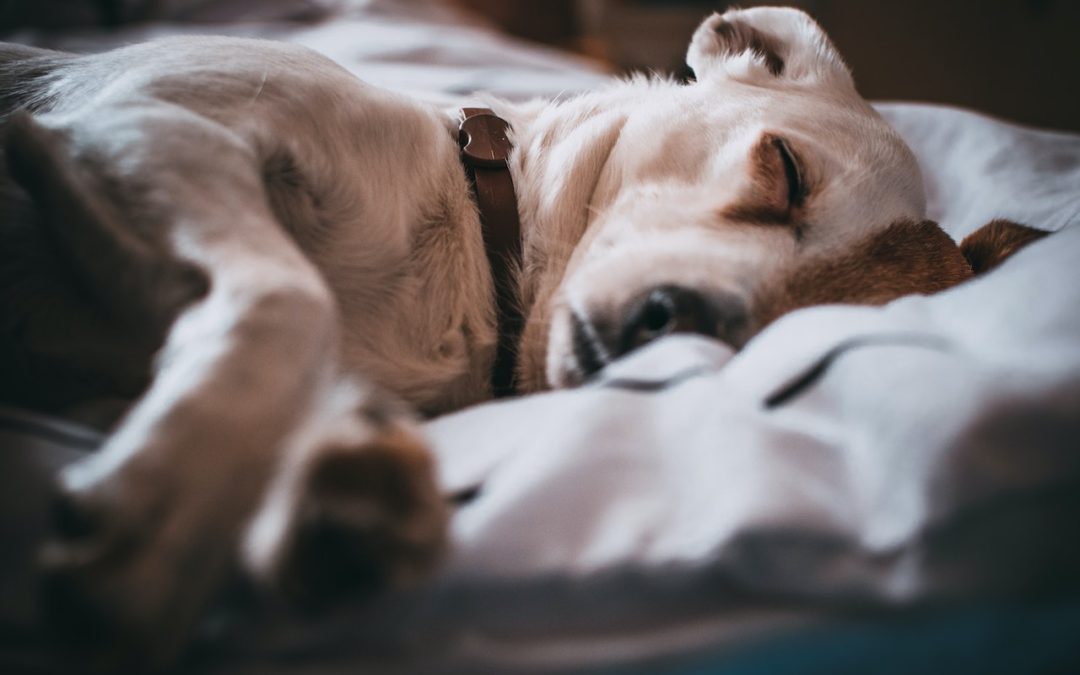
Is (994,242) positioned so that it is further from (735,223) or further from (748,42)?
(748,42)

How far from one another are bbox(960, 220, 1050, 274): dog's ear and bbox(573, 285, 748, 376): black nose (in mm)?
488

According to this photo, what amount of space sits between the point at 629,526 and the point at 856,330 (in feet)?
1.08

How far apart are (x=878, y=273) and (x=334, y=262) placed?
2.57 feet

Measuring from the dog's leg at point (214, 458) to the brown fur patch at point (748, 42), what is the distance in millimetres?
1152

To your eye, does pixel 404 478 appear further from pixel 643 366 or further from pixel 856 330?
pixel 856 330

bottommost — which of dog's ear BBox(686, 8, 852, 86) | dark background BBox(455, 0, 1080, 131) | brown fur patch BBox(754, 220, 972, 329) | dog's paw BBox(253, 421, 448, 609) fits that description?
dark background BBox(455, 0, 1080, 131)

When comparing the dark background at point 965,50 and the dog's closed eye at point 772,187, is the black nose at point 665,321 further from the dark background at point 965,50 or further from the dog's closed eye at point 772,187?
the dark background at point 965,50

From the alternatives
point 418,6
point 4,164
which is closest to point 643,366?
point 4,164

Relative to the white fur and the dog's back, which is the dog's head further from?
the dog's back

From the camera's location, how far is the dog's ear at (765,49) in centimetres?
145

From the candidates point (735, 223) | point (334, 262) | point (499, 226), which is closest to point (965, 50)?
point (735, 223)

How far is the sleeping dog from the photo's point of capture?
0.53 meters

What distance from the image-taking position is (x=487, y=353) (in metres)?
1.13

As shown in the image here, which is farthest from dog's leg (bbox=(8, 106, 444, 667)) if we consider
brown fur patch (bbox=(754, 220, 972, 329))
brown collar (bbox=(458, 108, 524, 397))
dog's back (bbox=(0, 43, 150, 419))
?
brown fur patch (bbox=(754, 220, 972, 329))
